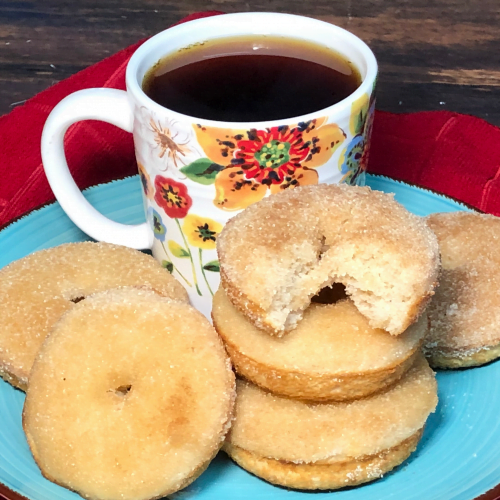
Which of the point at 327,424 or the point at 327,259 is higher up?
the point at 327,259

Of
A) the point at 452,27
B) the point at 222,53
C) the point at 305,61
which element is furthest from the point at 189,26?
the point at 452,27

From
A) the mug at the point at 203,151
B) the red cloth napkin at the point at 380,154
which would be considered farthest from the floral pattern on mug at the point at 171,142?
the red cloth napkin at the point at 380,154

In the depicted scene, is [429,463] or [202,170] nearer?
[429,463]

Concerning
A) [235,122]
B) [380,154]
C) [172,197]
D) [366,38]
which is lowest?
[366,38]

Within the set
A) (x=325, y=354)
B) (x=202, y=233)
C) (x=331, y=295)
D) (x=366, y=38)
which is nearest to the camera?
(x=325, y=354)

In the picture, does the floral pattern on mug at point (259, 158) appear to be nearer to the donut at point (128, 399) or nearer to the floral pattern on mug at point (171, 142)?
the floral pattern on mug at point (171, 142)

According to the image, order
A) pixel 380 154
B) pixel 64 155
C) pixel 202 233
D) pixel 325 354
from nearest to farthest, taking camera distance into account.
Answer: pixel 325 354
pixel 202 233
pixel 64 155
pixel 380 154

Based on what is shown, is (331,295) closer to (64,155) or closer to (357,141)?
(357,141)

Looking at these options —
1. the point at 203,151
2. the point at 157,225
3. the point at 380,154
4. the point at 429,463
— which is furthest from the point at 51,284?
the point at 380,154
